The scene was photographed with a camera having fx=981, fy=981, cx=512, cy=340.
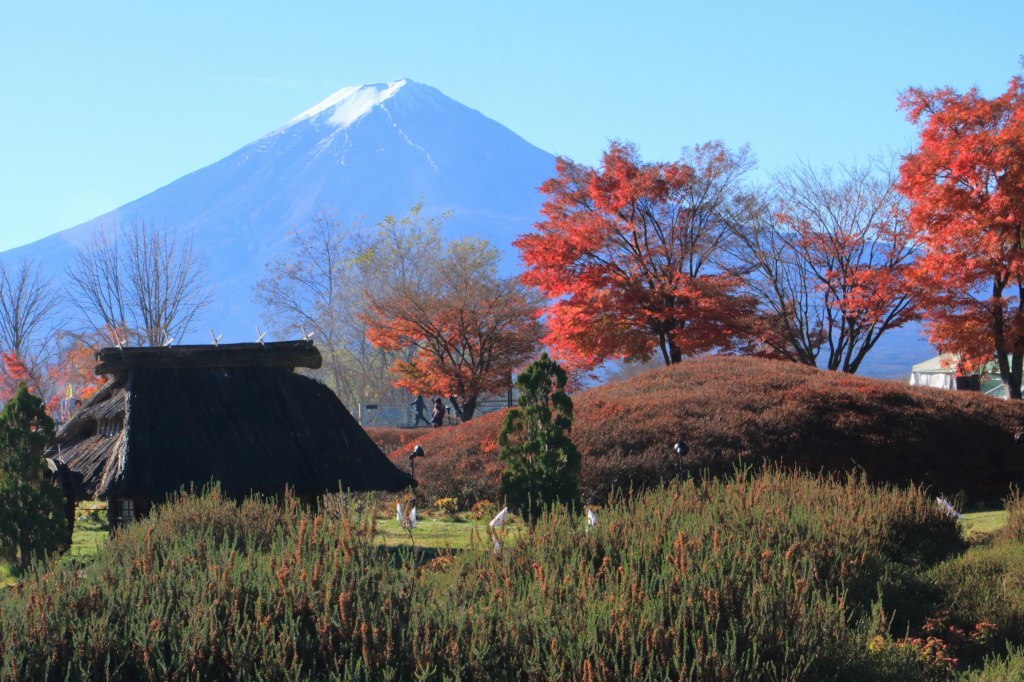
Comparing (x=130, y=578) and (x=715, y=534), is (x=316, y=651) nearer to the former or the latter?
(x=130, y=578)

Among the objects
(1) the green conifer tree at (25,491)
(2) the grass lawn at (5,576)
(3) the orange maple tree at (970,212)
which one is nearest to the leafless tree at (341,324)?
(3) the orange maple tree at (970,212)

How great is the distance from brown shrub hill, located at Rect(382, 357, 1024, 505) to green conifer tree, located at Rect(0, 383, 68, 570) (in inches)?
314

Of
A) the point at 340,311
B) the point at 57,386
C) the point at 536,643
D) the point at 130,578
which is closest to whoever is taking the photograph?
the point at 536,643

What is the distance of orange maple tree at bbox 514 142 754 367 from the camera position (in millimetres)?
25844

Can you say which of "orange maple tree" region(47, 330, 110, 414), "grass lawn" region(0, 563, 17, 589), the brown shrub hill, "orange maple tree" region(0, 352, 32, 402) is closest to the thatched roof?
"grass lawn" region(0, 563, 17, 589)

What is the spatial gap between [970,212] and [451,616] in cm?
2007

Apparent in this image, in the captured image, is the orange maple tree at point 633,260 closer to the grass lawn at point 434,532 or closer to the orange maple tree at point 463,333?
the orange maple tree at point 463,333

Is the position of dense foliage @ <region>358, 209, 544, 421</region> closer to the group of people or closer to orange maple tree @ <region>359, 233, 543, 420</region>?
orange maple tree @ <region>359, 233, 543, 420</region>

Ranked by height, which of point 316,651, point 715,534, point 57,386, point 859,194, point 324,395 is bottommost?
point 316,651

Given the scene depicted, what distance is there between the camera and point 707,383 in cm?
2050

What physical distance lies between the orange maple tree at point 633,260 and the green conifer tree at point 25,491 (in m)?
16.2

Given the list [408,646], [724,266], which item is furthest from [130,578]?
[724,266]

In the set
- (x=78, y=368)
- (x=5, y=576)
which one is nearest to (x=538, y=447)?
(x=5, y=576)

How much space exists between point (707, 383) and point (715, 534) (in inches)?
546
